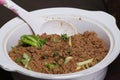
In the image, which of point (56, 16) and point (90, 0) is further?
point (90, 0)

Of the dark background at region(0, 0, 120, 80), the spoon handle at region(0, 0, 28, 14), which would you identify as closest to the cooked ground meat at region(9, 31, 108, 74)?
the spoon handle at region(0, 0, 28, 14)

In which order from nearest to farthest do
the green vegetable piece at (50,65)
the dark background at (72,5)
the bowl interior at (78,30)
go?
the green vegetable piece at (50,65) → the bowl interior at (78,30) → the dark background at (72,5)

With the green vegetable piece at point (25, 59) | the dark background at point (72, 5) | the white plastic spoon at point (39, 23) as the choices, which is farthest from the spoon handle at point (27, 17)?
the dark background at point (72, 5)

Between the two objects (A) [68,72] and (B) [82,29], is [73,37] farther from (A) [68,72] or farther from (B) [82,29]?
(A) [68,72]

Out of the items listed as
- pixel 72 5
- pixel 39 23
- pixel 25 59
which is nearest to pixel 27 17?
pixel 39 23

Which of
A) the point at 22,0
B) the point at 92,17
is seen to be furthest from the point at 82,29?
the point at 22,0

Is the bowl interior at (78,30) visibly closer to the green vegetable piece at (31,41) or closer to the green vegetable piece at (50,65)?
the green vegetable piece at (31,41)
